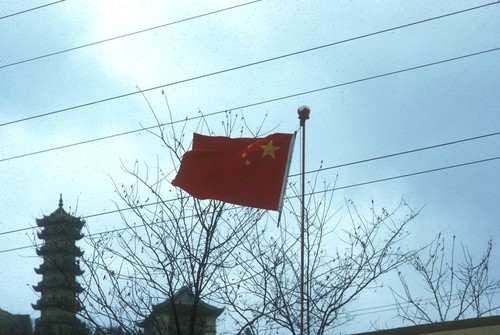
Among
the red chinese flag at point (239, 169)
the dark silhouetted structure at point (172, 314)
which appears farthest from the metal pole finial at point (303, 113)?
the dark silhouetted structure at point (172, 314)

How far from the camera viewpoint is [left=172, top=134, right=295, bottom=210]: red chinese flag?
48.3ft

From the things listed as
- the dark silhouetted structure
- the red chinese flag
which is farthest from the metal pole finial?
the dark silhouetted structure

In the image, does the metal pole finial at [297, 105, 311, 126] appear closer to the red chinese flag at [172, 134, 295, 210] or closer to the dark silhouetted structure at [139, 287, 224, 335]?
the red chinese flag at [172, 134, 295, 210]

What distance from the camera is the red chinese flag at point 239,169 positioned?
14.7 metres

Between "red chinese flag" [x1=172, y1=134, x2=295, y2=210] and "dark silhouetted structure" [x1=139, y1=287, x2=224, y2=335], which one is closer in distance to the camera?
"red chinese flag" [x1=172, y1=134, x2=295, y2=210]

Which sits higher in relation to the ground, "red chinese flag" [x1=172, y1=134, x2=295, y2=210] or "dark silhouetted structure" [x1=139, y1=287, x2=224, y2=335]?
"red chinese flag" [x1=172, y1=134, x2=295, y2=210]

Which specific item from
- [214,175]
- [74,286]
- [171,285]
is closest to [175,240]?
[171,285]

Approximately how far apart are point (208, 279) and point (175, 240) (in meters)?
1.17

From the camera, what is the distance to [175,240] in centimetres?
1852

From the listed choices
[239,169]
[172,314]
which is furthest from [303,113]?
[172,314]

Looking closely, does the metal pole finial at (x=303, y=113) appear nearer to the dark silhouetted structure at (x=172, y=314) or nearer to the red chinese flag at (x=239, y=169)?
the red chinese flag at (x=239, y=169)

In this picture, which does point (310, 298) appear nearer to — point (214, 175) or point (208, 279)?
point (208, 279)

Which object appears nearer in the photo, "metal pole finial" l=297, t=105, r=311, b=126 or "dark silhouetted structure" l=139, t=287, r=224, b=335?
"metal pole finial" l=297, t=105, r=311, b=126

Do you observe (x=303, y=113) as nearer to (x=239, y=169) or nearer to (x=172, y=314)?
(x=239, y=169)
